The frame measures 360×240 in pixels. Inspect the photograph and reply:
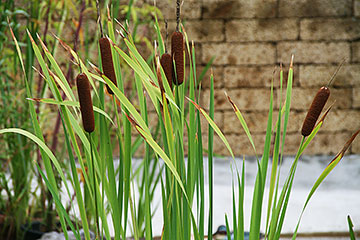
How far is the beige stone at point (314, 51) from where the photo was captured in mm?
3512

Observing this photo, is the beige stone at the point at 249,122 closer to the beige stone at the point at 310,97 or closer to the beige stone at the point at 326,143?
the beige stone at the point at 310,97

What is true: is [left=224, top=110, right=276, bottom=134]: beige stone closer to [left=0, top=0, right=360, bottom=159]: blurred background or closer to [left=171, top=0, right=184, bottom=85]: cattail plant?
[left=0, top=0, right=360, bottom=159]: blurred background

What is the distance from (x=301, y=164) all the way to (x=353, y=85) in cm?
73

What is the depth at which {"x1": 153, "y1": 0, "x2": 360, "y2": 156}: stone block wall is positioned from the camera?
137 inches

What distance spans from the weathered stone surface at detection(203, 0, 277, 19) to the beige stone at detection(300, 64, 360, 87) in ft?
1.68

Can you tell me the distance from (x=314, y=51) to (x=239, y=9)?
658mm

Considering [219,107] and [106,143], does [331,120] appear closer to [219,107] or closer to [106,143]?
[219,107]

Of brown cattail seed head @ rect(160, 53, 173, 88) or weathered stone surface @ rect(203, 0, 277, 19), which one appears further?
weathered stone surface @ rect(203, 0, 277, 19)

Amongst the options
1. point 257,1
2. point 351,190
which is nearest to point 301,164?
point 351,190

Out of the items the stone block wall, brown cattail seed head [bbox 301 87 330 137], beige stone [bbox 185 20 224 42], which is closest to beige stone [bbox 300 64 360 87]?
the stone block wall

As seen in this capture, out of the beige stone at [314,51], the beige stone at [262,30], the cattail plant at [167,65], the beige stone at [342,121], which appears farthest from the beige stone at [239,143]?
the cattail plant at [167,65]

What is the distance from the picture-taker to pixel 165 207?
2.21ft

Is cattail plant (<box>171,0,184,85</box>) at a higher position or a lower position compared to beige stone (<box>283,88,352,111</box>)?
higher

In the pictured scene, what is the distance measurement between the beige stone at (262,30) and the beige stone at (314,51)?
0.07 m
